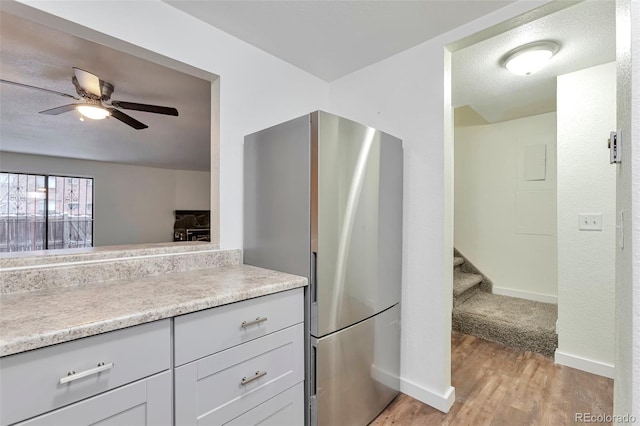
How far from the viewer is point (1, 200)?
5.11 metres

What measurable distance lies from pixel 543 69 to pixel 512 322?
2.11 metres

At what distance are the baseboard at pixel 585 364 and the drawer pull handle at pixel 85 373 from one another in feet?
9.37

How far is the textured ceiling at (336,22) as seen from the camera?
1494mm

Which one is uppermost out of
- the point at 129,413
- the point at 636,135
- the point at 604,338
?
the point at 636,135

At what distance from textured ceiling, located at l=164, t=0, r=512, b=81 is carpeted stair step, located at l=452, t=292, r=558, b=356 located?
2.41 m

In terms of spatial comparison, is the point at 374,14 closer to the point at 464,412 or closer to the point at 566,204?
the point at 566,204

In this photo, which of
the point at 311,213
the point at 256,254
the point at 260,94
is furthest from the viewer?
the point at 260,94

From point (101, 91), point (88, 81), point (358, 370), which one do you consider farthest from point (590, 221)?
point (101, 91)

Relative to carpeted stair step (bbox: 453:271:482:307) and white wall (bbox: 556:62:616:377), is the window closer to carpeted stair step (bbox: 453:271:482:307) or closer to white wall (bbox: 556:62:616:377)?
carpeted stair step (bbox: 453:271:482:307)

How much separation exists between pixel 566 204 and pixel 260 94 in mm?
→ 2407

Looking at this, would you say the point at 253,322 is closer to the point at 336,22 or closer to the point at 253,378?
the point at 253,378

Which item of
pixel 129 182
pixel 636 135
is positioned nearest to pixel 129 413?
pixel 636 135

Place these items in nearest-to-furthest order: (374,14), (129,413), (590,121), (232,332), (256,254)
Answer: (129,413), (232,332), (374,14), (256,254), (590,121)

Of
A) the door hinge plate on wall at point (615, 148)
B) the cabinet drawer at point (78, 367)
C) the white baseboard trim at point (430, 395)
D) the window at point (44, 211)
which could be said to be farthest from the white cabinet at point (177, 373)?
the window at point (44, 211)
